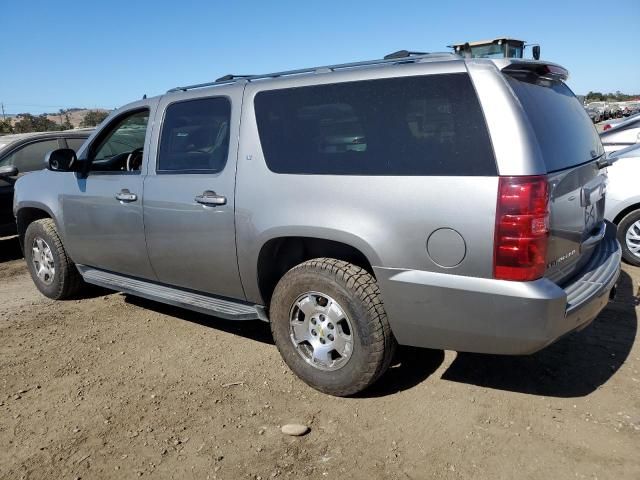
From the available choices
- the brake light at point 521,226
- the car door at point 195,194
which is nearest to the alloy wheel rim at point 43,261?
the car door at point 195,194

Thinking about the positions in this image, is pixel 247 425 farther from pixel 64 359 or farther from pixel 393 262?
pixel 64 359

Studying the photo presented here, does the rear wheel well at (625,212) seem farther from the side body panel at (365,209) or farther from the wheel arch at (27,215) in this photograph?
the wheel arch at (27,215)

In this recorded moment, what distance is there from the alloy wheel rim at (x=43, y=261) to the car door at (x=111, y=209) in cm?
53

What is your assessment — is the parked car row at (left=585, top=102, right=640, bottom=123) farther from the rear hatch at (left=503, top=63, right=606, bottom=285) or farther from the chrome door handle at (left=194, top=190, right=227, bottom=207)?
the chrome door handle at (left=194, top=190, right=227, bottom=207)

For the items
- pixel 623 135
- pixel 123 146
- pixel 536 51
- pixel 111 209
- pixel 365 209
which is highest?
pixel 536 51

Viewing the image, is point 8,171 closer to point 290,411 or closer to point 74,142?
point 74,142

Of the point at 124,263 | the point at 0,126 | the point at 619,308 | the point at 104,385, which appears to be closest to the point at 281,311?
the point at 104,385

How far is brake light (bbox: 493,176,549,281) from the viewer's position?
2.48m

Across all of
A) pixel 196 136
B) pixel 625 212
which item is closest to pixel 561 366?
pixel 625 212

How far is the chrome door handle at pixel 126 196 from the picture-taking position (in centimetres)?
405

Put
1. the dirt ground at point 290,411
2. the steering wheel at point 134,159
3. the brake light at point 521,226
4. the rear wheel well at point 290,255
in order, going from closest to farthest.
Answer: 1. the brake light at point 521,226
2. the dirt ground at point 290,411
3. the rear wheel well at point 290,255
4. the steering wheel at point 134,159

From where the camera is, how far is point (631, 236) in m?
5.57

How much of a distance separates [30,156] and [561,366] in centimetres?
751

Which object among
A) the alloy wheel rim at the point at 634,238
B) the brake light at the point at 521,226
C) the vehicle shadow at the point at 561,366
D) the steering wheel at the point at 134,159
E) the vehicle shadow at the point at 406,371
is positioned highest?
the steering wheel at the point at 134,159
